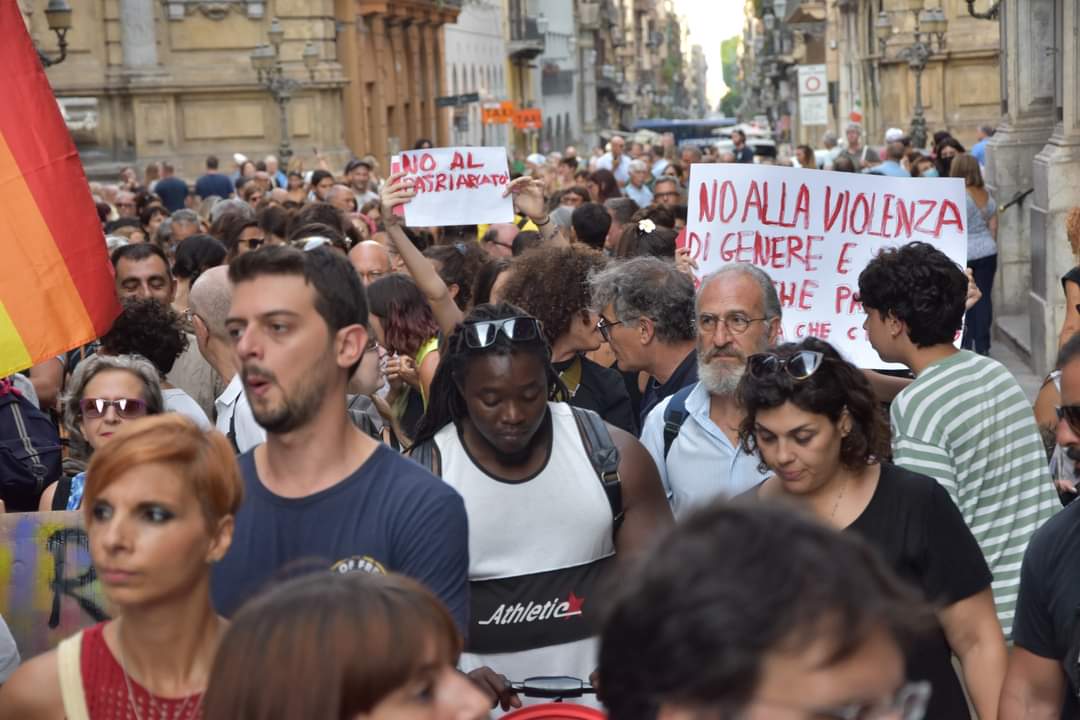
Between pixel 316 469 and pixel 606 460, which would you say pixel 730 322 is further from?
pixel 316 469

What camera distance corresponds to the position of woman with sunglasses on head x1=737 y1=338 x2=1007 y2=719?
4.21m

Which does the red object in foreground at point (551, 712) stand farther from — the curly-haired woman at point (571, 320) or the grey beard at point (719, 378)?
the curly-haired woman at point (571, 320)

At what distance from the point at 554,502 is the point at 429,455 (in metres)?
0.36

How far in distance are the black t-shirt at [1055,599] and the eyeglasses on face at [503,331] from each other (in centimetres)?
133

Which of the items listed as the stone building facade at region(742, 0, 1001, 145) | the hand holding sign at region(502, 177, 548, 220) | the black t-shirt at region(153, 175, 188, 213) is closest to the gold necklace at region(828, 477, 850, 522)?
the hand holding sign at region(502, 177, 548, 220)

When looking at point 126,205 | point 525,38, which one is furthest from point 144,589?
point 525,38

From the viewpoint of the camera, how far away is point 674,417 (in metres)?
5.44

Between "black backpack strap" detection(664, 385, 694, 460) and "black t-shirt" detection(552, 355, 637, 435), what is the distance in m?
0.88

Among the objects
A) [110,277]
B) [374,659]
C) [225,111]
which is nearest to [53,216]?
[110,277]

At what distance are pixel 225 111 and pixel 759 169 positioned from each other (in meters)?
28.9

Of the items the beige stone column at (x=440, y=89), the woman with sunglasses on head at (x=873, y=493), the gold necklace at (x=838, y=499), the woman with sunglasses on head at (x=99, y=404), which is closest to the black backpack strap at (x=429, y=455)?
the woman with sunglasses on head at (x=873, y=493)

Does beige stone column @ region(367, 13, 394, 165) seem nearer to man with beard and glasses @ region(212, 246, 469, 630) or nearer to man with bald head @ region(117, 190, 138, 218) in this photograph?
man with bald head @ region(117, 190, 138, 218)

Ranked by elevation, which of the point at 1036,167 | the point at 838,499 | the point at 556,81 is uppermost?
the point at 556,81

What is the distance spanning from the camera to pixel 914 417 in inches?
200
